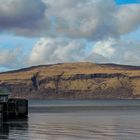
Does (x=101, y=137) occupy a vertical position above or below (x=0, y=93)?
below

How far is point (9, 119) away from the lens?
92000mm

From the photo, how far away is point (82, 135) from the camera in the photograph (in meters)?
57.2

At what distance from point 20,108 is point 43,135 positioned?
39676 mm

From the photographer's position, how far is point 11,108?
310 ft

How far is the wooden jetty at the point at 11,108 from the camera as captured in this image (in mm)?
91562

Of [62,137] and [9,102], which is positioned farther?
[9,102]

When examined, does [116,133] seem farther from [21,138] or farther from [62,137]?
[21,138]

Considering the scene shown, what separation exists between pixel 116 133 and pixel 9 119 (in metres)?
35.7

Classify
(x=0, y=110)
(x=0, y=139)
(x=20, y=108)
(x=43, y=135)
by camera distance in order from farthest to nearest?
(x=20, y=108), (x=0, y=110), (x=43, y=135), (x=0, y=139)

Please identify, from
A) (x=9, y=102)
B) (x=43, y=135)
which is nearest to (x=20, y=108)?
(x=9, y=102)

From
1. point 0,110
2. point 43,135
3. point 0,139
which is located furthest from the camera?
point 0,110

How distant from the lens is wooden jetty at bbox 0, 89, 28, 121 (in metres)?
91.6

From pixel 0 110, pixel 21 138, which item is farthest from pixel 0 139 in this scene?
pixel 0 110

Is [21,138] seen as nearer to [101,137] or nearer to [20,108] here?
[101,137]
